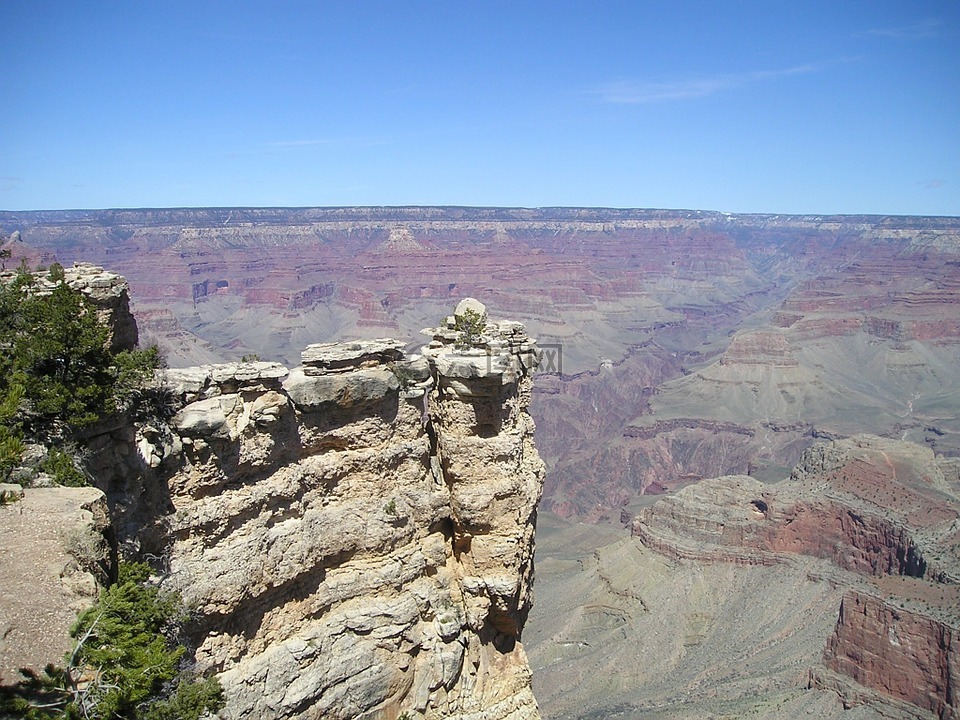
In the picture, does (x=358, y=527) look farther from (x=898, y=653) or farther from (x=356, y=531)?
(x=898, y=653)

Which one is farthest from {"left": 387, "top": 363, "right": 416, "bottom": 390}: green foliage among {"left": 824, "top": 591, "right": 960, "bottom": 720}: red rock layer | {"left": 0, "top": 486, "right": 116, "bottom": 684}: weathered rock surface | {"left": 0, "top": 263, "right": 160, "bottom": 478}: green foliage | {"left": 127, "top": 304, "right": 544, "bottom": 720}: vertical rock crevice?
{"left": 824, "top": 591, "right": 960, "bottom": 720}: red rock layer

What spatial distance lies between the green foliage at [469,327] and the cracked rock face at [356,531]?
41cm

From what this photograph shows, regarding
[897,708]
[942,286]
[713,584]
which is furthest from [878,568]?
[942,286]

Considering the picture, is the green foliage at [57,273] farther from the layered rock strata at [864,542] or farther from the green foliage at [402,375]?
the layered rock strata at [864,542]

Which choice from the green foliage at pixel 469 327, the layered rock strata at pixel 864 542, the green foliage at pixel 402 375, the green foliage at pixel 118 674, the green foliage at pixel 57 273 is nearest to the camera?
the green foliage at pixel 118 674

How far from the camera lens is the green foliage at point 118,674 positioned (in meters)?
6.86

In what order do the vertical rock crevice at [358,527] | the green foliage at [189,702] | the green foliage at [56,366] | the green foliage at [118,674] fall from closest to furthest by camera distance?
the green foliage at [118,674], the green foliage at [189,702], the green foliage at [56,366], the vertical rock crevice at [358,527]

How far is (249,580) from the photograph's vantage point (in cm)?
1192

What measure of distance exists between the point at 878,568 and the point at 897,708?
16.7m

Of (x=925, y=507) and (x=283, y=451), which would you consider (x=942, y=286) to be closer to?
(x=925, y=507)

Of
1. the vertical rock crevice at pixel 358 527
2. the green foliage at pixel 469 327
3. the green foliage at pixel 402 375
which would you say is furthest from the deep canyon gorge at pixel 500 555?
the green foliage at pixel 469 327

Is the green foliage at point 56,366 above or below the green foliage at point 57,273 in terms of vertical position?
below

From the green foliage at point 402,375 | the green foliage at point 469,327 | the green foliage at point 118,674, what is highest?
the green foliage at point 469,327

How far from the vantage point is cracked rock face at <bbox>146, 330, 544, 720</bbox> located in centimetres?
1162
